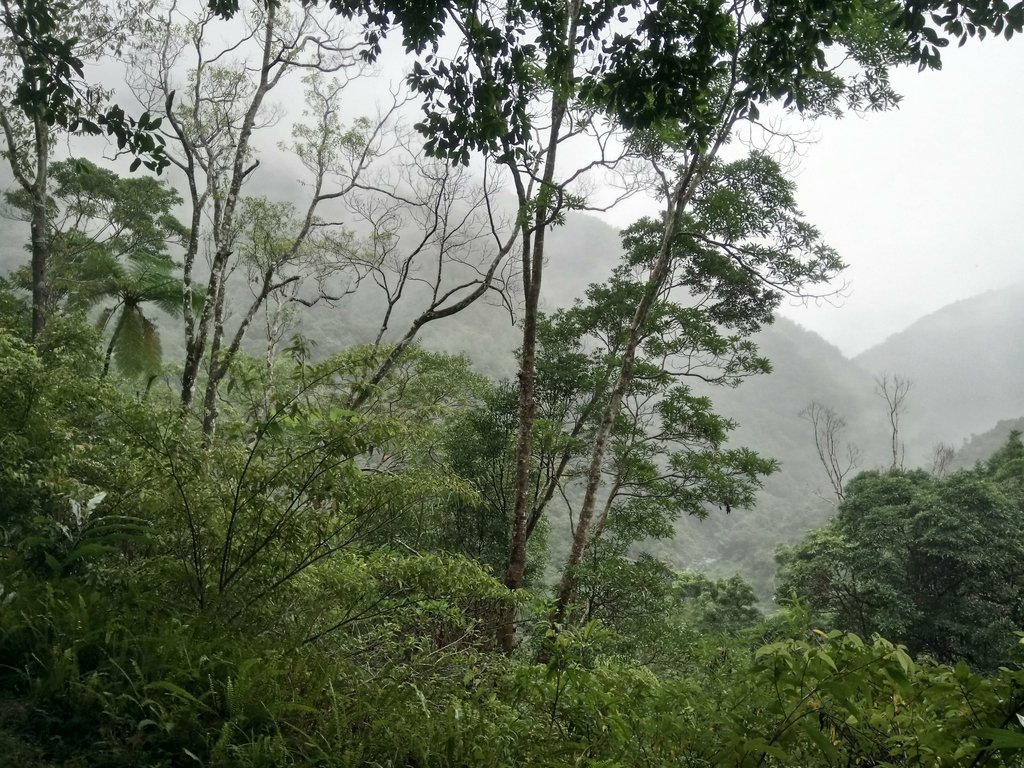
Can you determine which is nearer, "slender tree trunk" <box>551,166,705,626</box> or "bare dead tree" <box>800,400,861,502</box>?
"slender tree trunk" <box>551,166,705,626</box>

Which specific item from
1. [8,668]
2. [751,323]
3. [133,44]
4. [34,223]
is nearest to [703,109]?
[8,668]

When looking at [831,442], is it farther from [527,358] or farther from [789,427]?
[789,427]

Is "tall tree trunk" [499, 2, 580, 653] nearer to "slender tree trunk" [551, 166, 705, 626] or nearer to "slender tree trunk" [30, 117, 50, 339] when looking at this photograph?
"slender tree trunk" [551, 166, 705, 626]

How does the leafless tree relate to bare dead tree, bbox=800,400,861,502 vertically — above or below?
above

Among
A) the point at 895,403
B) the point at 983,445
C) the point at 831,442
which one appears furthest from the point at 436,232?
the point at 983,445

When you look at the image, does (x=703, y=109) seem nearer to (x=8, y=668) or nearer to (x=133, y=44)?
(x=8, y=668)

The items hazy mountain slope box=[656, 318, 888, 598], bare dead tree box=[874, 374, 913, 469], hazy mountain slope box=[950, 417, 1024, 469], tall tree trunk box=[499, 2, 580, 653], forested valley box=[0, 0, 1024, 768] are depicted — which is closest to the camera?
forested valley box=[0, 0, 1024, 768]

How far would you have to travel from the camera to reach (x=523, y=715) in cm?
267

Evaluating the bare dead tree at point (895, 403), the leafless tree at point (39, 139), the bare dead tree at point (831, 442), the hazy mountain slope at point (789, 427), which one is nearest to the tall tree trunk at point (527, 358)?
the leafless tree at point (39, 139)

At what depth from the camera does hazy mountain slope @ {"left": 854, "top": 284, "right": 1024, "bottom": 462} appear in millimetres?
104250

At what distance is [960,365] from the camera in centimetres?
11450

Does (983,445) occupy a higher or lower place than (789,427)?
lower

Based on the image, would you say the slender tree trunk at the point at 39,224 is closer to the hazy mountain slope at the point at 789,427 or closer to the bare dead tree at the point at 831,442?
the bare dead tree at the point at 831,442

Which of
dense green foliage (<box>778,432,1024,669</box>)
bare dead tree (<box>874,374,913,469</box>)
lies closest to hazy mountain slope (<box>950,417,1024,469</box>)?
bare dead tree (<box>874,374,913,469</box>)
